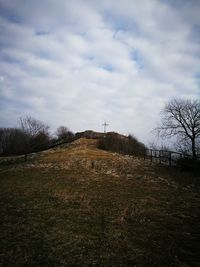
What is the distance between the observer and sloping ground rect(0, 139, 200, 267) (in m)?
7.56

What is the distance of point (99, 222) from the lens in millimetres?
10844

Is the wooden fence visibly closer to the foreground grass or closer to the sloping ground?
the sloping ground

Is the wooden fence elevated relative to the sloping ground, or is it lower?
elevated

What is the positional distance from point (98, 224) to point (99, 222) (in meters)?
Result: 0.28

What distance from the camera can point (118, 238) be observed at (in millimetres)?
9023

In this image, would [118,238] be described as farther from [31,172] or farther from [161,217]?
[31,172]

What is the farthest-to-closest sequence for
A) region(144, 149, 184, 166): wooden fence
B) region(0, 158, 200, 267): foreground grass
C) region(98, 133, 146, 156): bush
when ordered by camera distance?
region(98, 133, 146, 156): bush < region(144, 149, 184, 166): wooden fence < region(0, 158, 200, 267): foreground grass

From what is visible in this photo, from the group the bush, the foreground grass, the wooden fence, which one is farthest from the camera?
the bush

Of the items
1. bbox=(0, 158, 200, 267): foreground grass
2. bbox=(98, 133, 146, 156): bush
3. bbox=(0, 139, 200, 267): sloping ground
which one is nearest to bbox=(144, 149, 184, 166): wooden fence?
bbox=(0, 139, 200, 267): sloping ground

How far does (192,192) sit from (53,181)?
11.0m

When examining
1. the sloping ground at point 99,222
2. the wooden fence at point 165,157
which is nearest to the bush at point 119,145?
the wooden fence at point 165,157

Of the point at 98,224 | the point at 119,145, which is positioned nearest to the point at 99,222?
the point at 98,224

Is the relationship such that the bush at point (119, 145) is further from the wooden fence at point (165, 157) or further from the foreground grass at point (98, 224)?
the foreground grass at point (98, 224)

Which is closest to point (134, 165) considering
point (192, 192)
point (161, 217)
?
point (192, 192)
